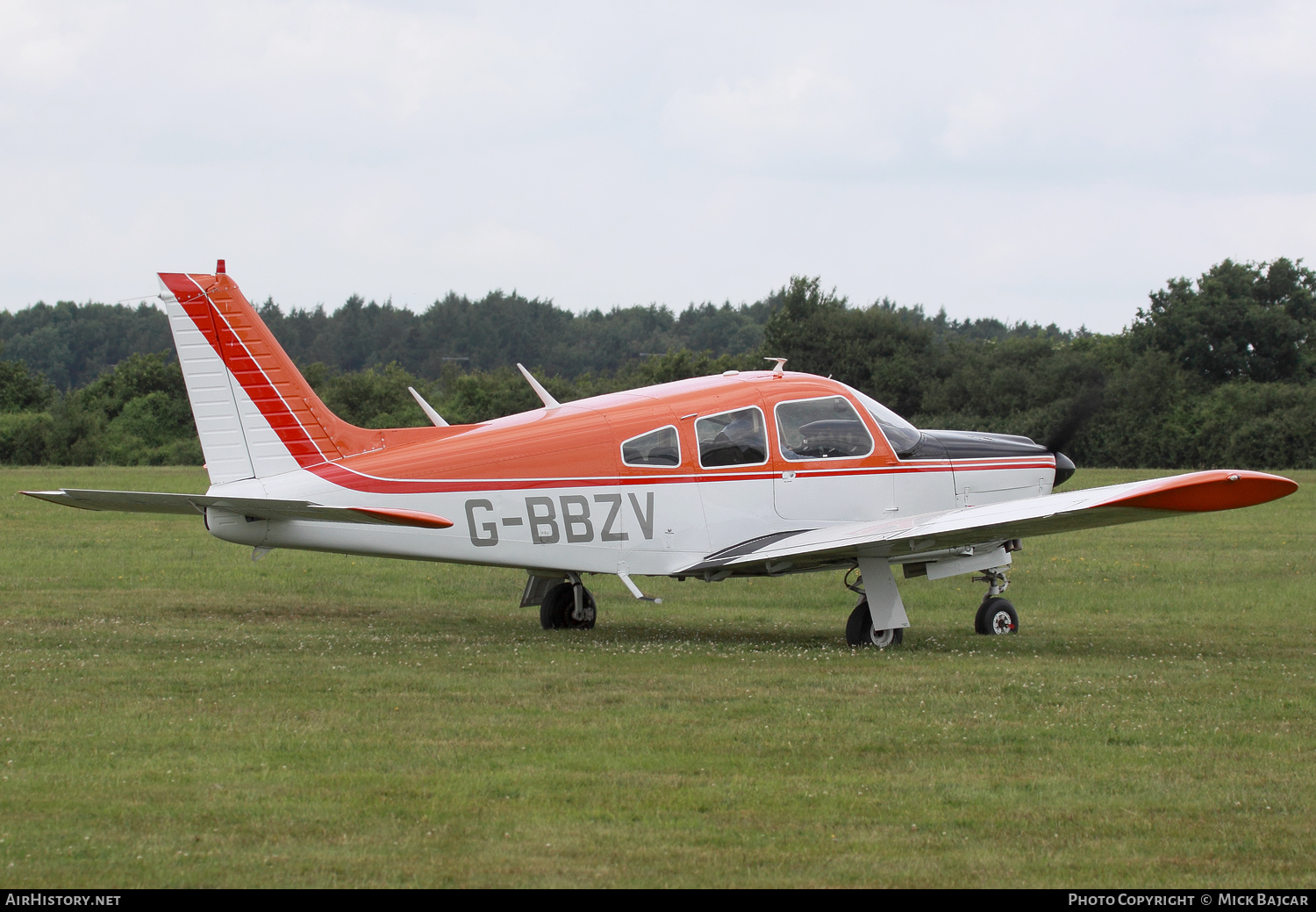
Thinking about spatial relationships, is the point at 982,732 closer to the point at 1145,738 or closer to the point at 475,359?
the point at 1145,738

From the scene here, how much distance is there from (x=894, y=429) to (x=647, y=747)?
235 inches

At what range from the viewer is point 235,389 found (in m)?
11.6

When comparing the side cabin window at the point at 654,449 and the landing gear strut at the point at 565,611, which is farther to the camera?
the landing gear strut at the point at 565,611

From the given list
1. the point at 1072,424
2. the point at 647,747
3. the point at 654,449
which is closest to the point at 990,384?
the point at 1072,424

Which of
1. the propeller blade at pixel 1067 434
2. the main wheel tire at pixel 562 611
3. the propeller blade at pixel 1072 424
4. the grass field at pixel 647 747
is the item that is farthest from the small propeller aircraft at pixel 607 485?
the propeller blade at pixel 1072 424

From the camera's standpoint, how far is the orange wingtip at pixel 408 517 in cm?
1117

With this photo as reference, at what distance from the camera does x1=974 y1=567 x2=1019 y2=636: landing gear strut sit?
12.9m

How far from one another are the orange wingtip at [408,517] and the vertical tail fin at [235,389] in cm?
89

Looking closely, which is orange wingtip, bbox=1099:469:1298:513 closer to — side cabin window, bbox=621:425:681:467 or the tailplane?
side cabin window, bbox=621:425:681:467

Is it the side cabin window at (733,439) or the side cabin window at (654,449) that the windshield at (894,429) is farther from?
the side cabin window at (654,449)

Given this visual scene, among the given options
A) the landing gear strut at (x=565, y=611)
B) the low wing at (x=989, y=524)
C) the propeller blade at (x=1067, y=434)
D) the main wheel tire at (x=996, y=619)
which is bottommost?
the main wheel tire at (x=996, y=619)

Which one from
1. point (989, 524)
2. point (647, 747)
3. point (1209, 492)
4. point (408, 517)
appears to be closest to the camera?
point (647, 747)

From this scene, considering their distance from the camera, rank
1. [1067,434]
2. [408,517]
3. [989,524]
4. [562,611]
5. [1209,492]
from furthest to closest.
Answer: [1067,434] < [562,611] < [408,517] < [989,524] < [1209,492]

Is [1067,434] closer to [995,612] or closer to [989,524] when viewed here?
[995,612]
